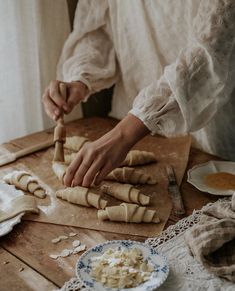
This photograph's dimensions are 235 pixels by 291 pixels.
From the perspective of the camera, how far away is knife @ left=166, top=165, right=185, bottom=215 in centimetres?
101

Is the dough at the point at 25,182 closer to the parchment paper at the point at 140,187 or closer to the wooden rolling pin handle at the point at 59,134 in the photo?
the parchment paper at the point at 140,187

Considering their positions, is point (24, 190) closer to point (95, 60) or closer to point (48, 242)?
point (48, 242)

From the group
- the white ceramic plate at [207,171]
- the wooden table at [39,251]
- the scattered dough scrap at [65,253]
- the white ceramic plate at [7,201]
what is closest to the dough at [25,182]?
the white ceramic plate at [7,201]

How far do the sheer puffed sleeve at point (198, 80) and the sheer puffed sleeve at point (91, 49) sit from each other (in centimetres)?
42

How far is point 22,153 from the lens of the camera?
129 centimetres

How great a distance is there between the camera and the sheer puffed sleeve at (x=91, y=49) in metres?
1.43

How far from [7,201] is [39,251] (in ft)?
0.67

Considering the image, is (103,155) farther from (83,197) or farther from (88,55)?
(88,55)

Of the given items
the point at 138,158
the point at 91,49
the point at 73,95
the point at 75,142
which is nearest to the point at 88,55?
the point at 91,49

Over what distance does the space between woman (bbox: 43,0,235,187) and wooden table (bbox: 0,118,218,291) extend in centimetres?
14

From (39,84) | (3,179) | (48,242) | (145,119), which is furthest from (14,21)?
(48,242)

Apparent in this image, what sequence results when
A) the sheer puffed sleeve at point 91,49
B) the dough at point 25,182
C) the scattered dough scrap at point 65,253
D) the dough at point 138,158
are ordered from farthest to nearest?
the sheer puffed sleeve at point 91,49 → the dough at point 138,158 → the dough at point 25,182 → the scattered dough scrap at point 65,253

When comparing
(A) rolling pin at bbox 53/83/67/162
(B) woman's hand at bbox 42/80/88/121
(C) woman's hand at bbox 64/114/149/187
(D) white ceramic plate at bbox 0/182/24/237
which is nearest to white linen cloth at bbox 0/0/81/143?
(B) woman's hand at bbox 42/80/88/121

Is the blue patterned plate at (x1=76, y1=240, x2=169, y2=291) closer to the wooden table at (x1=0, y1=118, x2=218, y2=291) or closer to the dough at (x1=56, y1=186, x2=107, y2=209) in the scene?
the wooden table at (x1=0, y1=118, x2=218, y2=291)
